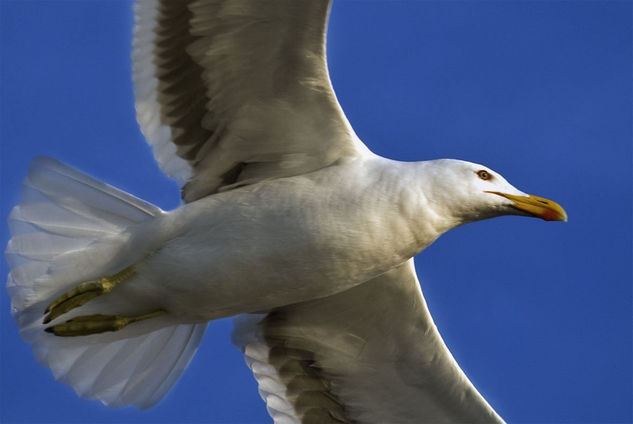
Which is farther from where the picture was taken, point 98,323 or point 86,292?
point 98,323

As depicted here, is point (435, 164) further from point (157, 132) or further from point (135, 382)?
point (135, 382)

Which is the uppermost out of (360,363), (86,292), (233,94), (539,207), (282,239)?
(233,94)

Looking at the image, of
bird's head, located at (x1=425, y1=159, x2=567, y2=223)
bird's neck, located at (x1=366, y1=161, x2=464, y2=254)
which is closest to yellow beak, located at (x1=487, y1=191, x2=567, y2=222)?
bird's head, located at (x1=425, y1=159, x2=567, y2=223)

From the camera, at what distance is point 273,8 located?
8.20 m

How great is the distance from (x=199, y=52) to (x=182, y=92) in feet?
0.98

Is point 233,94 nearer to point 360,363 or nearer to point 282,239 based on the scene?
point 282,239

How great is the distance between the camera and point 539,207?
848 cm

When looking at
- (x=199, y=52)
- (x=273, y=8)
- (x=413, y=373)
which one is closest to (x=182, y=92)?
(x=199, y=52)

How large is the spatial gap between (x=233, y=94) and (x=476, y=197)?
1.63 m

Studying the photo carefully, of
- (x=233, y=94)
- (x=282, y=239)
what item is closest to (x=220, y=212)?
(x=282, y=239)

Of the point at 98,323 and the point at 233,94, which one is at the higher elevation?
the point at 233,94

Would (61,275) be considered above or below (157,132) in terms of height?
below

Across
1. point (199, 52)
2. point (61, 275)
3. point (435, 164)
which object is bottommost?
point (61, 275)

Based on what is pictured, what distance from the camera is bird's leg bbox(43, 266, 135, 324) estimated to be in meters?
8.54
